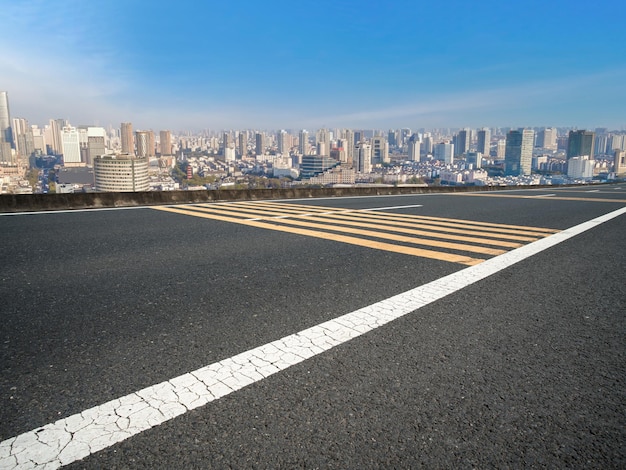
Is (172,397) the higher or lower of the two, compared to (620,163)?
lower

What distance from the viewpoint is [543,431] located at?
182 cm

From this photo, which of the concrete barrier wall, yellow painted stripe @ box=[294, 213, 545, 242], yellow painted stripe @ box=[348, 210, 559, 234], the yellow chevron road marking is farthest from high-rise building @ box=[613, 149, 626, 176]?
yellow painted stripe @ box=[294, 213, 545, 242]

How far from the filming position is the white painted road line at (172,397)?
167 centimetres

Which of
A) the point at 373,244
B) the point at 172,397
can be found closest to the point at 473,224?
the point at 373,244

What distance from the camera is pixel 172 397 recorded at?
6.78ft

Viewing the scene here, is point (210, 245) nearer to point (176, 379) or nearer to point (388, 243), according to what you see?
point (388, 243)

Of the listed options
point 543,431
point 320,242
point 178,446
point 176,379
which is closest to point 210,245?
point 320,242

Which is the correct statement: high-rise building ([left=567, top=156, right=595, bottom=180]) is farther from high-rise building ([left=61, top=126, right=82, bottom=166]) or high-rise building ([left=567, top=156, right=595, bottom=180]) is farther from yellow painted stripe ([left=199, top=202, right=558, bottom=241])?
high-rise building ([left=61, top=126, right=82, bottom=166])

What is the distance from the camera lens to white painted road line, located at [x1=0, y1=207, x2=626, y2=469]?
1.67 m

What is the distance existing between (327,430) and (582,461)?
1.04 metres

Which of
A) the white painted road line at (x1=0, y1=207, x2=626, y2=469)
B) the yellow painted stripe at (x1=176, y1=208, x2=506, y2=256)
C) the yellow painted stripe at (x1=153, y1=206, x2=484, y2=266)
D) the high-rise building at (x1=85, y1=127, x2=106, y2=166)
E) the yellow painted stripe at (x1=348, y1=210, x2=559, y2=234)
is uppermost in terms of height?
the high-rise building at (x1=85, y1=127, x2=106, y2=166)

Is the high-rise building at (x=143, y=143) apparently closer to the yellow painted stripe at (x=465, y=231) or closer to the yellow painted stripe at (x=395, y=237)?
the yellow painted stripe at (x=395, y=237)

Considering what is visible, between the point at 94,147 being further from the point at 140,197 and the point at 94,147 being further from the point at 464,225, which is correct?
the point at 464,225

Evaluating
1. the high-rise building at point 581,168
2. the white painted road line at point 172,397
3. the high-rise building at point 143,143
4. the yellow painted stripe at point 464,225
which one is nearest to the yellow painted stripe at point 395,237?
the yellow painted stripe at point 464,225
